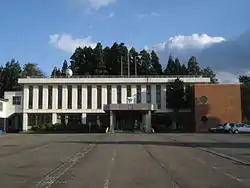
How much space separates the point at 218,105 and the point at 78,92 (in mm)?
32745

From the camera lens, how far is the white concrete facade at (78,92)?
3711 inches

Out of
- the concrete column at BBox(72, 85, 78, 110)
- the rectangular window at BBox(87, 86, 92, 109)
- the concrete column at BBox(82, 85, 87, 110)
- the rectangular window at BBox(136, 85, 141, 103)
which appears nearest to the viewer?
the concrete column at BBox(82, 85, 87, 110)

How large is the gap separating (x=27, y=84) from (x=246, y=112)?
4993 cm

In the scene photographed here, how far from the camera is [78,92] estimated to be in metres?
95.9

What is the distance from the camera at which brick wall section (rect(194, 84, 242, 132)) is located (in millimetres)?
82625

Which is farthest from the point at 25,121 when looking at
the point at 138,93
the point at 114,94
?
the point at 138,93

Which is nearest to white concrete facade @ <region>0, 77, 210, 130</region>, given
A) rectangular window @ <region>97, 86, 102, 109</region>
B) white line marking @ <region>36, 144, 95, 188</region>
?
rectangular window @ <region>97, 86, 102, 109</region>

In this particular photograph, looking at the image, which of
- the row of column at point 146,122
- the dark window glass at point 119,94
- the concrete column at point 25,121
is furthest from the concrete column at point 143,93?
the concrete column at point 25,121

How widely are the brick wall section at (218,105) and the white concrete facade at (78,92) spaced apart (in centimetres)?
1274

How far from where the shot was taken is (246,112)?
86.8 m

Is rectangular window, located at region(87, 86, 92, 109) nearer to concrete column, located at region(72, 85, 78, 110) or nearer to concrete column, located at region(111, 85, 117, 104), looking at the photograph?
concrete column, located at region(72, 85, 78, 110)

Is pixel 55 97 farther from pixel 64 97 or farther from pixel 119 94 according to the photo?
pixel 119 94

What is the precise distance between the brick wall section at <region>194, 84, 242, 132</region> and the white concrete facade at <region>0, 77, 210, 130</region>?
12.7 metres

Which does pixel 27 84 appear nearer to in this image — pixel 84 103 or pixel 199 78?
pixel 84 103
